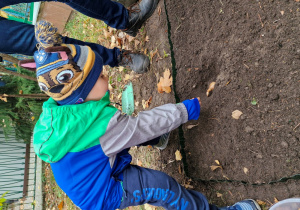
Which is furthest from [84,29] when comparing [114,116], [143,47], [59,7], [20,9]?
[114,116]

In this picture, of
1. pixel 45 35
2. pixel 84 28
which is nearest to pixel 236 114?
pixel 45 35

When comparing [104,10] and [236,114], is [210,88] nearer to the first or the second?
[236,114]

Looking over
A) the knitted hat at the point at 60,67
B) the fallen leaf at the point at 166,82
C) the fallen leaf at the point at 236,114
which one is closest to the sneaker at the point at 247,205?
the fallen leaf at the point at 236,114

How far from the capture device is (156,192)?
5.53 ft

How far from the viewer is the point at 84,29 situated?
4.91 m

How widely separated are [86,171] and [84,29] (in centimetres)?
406

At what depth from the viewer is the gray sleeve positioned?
61.5 inches

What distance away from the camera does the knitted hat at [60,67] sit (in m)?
1.44

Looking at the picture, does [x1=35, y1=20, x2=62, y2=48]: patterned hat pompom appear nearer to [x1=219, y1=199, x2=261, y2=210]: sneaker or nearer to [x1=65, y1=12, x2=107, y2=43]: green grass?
[x1=219, y1=199, x2=261, y2=210]: sneaker

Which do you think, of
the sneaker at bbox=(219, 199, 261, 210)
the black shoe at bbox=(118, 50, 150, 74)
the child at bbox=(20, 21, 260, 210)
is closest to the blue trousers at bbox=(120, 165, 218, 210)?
the child at bbox=(20, 21, 260, 210)

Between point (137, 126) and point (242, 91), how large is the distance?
91 centimetres

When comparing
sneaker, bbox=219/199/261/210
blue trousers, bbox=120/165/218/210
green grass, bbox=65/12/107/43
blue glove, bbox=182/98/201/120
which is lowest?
sneaker, bbox=219/199/261/210

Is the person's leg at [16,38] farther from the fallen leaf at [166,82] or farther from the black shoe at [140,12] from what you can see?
the fallen leaf at [166,82]

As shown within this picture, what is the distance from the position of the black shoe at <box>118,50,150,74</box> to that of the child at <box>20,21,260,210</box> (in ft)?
2.80
